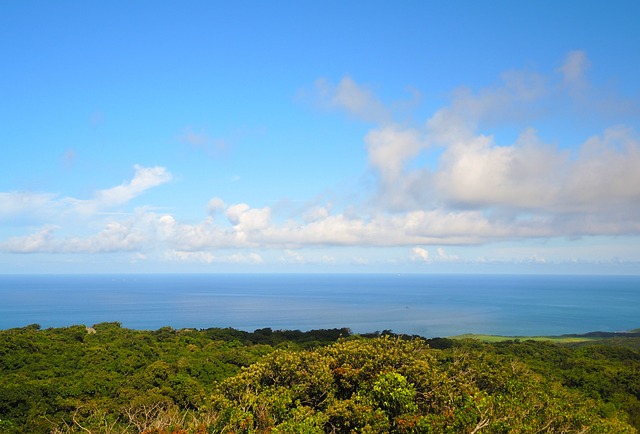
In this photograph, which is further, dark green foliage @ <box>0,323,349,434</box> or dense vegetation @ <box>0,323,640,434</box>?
dark green foliage @ <box>0,323,349,434</box>

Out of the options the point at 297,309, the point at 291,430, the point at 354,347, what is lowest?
the point at 297,309

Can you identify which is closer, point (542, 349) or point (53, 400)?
point (53, 400)

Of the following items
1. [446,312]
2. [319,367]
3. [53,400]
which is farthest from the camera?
[446,312]

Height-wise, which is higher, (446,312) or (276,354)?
(276,354)

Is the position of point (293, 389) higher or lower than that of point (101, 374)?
higher

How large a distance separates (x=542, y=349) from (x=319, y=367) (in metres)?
37.6

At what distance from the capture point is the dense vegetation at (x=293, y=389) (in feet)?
40.4

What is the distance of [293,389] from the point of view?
14.8 meters

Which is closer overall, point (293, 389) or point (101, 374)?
point (293, 389)

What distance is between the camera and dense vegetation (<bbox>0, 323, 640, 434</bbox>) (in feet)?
40.4

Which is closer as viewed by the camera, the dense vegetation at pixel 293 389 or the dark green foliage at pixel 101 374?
the dense vegetation at pixel 293 389

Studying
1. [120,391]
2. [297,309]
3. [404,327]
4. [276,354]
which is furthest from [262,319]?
[276,354]

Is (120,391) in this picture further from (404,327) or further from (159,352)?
(404,327)

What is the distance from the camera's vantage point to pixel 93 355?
31.0m
